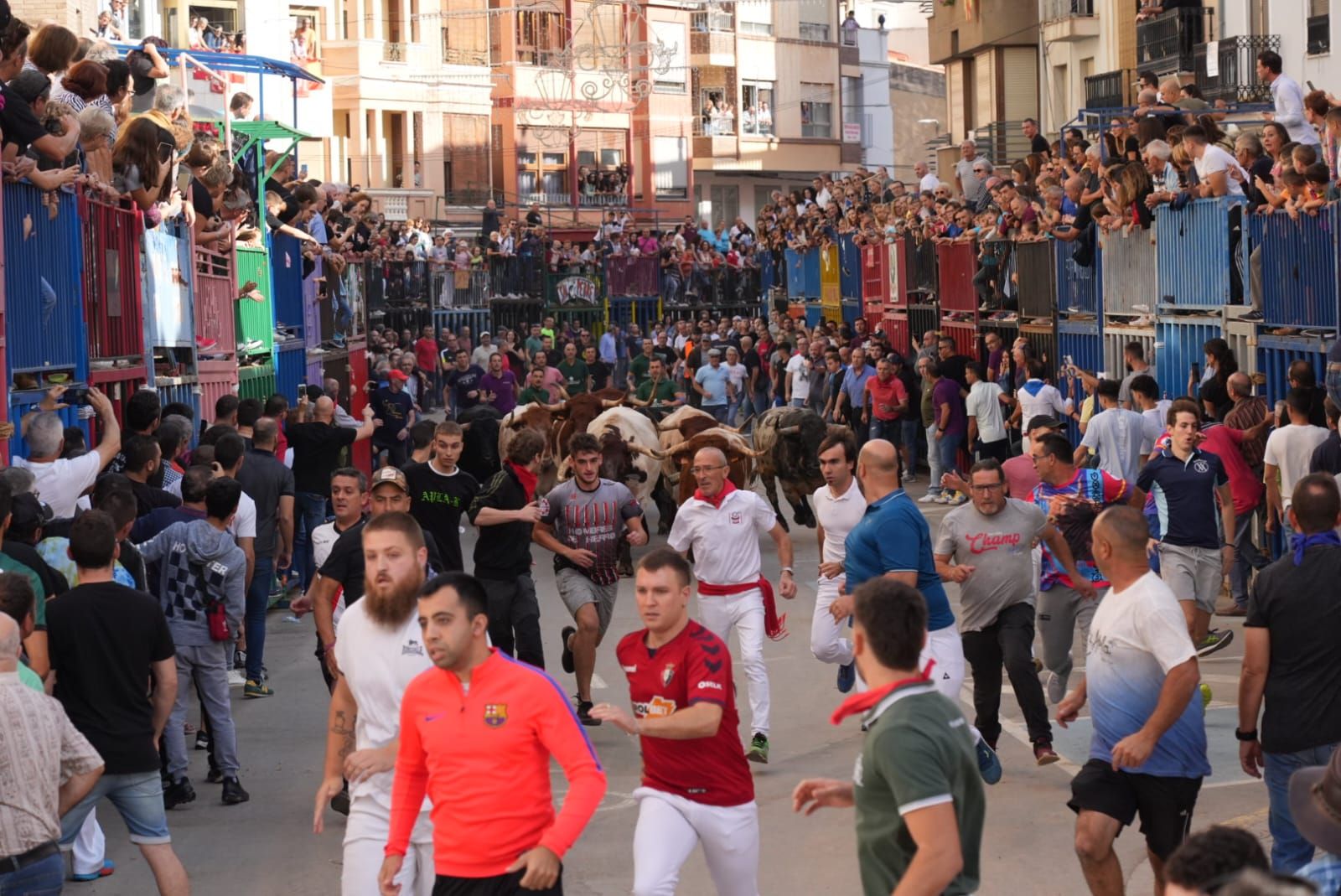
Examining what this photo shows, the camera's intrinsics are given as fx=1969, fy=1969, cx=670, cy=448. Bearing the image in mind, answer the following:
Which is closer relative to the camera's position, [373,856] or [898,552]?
[373,856]

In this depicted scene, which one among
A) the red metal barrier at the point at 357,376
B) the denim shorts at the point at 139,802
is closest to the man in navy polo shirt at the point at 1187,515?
the denim shorts at the point at 139,802

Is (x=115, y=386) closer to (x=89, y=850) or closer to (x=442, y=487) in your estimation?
(x=442, y=487)

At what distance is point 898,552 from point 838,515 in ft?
7.29

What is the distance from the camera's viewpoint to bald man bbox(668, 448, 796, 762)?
11.3 metres

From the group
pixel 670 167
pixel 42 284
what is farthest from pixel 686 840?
pixel 670 167

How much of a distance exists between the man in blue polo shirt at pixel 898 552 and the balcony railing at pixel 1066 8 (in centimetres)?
3237

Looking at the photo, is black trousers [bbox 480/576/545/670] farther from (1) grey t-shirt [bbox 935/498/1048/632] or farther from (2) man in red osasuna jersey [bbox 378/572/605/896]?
(2) man in red osasuna jersey [bbox 378/572/605/896]

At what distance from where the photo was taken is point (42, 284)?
12414 mm

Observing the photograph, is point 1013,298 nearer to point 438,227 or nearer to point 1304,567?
point 1304,567

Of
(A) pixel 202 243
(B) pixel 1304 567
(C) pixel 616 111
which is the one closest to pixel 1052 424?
(B) pixel 1304 567

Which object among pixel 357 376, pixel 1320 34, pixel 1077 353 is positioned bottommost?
pixel 357 376

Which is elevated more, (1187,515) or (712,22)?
(712,22)

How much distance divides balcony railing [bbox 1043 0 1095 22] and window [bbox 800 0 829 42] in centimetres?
3040

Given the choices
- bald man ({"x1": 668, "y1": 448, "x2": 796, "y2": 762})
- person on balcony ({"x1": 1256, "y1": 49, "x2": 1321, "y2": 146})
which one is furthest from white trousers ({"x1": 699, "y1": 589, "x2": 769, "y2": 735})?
person on balcony ({"x1": 1256, "y1": 49, "x2": 1321, "y2": 146})
